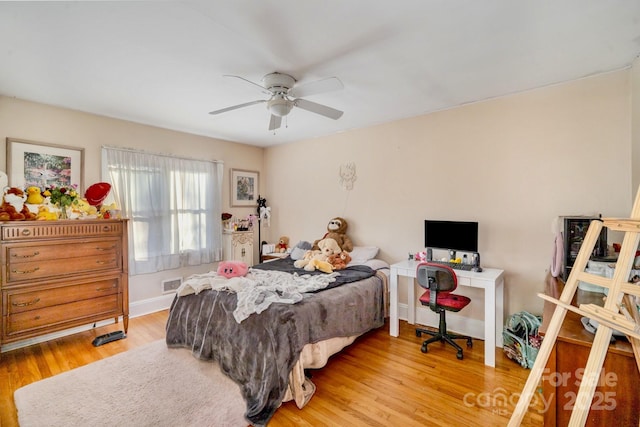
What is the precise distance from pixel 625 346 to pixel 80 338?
440cm

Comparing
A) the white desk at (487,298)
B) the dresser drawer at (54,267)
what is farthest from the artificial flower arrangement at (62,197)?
the white desk at (487,298)

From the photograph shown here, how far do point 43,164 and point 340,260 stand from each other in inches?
135

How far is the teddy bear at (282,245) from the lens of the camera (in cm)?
467

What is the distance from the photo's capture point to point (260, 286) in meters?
2.55

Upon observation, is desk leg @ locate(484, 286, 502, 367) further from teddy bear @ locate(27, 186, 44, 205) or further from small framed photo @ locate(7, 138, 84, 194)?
small framed photo @ locate(7, 138, 84, 194)

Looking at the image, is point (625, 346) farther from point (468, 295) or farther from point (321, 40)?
point (321, 40)

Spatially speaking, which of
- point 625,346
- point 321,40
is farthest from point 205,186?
point 625,346

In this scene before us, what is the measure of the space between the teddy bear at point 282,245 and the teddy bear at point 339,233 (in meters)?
0.83

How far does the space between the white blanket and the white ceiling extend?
5.96ft

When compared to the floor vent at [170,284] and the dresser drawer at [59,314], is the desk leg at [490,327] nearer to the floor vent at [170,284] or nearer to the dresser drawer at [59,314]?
the dresser drawer at [59,314]

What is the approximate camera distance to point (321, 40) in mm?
1885

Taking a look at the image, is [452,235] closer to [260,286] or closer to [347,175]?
[347,175]

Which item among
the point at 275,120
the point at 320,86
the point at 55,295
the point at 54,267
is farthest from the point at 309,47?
the point at 55,295

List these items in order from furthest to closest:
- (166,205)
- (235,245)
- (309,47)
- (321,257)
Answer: (235,245) < (166,205) < (321,257) < (309,47)
